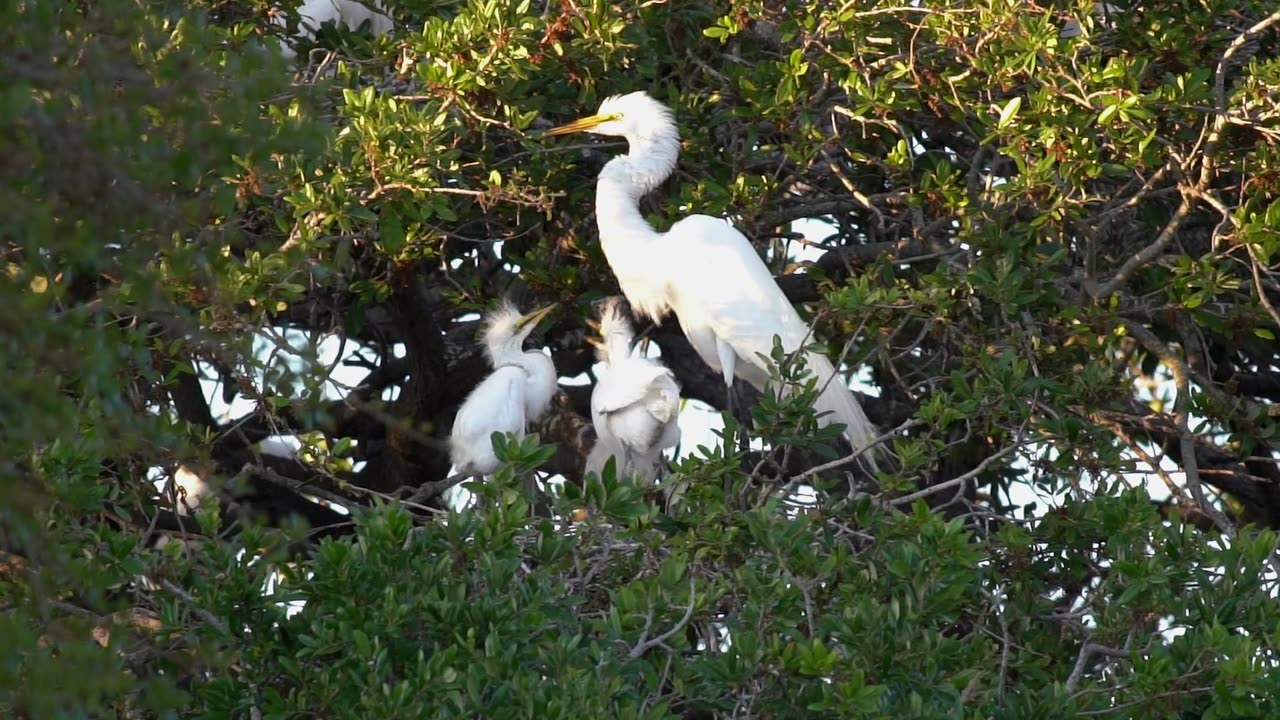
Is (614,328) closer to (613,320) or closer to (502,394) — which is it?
(613,320)

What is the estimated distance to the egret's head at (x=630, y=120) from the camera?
4594mm

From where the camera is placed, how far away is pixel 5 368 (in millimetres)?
1327

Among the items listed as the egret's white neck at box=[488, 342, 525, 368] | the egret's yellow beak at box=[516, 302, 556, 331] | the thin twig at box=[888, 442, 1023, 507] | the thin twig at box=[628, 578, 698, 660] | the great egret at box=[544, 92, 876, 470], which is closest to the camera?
the thin twig at box=[628, 578, 698, 660]

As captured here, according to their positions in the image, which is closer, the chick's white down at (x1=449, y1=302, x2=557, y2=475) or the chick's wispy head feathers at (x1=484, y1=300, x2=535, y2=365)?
the chick's white down at (x1=449, y1=302, x2=557, y2=475)

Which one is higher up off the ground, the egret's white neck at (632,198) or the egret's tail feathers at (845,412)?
the egret's white neck at (632,198)

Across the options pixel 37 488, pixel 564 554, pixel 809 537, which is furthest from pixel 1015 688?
pixel 37 488

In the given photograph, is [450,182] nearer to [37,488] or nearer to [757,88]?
[757,88]

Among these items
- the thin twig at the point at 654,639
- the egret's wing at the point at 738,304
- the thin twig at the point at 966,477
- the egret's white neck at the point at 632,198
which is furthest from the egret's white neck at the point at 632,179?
the thin twig at the point at 654,639

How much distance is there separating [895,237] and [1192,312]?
0.93m

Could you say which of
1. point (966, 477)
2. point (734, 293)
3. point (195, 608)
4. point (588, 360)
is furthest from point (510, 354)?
point (195, 608)

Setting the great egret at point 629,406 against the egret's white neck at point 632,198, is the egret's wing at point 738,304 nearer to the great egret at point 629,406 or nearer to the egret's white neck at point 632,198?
the egret's white neck at point 632,198

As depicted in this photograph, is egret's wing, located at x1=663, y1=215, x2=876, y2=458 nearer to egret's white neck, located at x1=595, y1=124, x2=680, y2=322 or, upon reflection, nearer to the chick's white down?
egret's white neck, located at x1=595, y1=124, x2=680, y2=322

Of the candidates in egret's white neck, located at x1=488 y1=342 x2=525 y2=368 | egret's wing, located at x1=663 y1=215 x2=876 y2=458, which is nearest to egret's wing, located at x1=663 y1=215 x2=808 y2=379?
egret's wing, located at x1=663 y1=215 x2=876 y2=458

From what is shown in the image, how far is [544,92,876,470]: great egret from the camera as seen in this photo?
4.73 m
